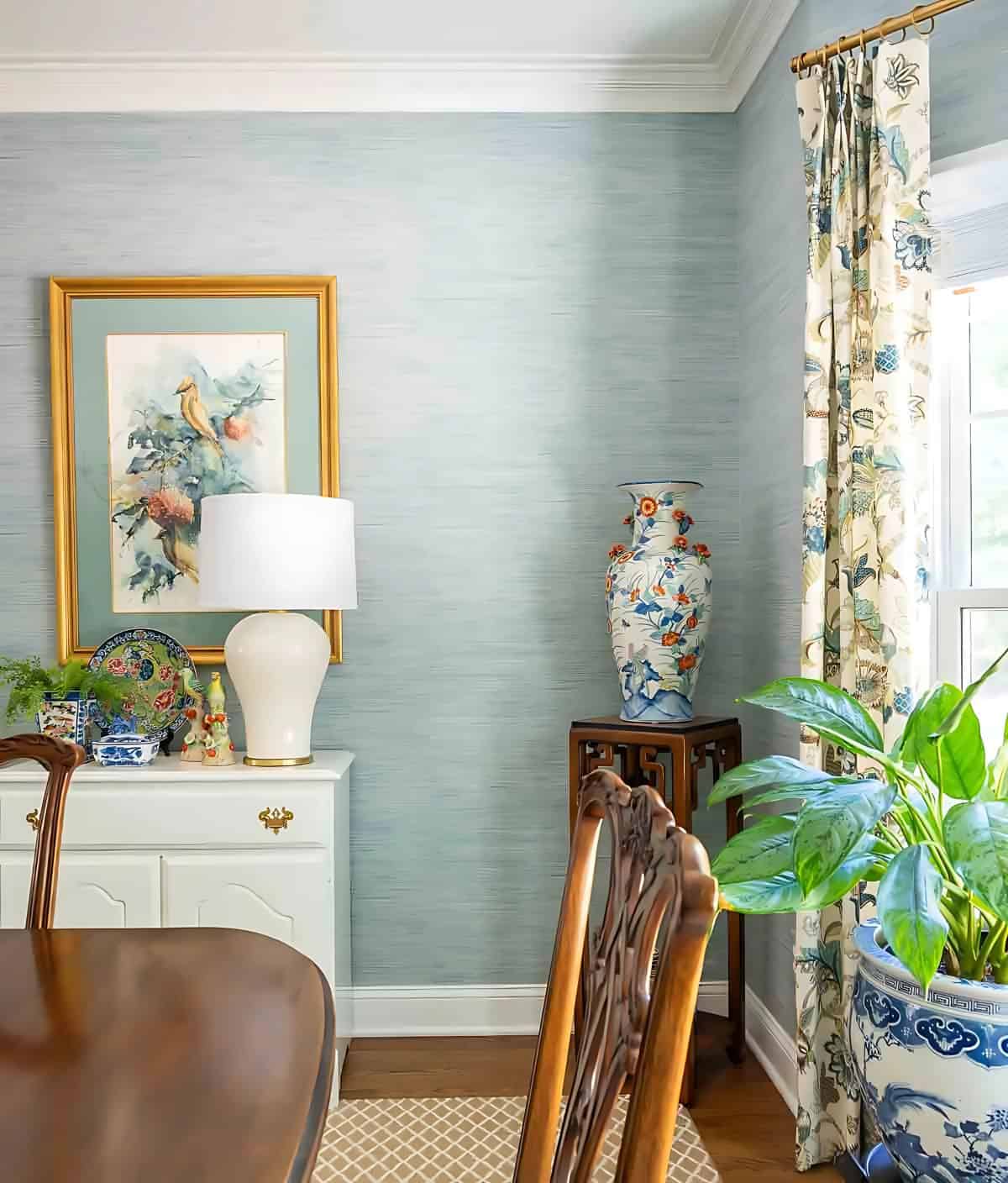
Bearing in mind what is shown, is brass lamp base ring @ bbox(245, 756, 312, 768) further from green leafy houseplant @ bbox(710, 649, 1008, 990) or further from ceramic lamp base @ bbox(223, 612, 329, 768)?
green leafy houseplant @ bbox(710, 649, 1008, 990)

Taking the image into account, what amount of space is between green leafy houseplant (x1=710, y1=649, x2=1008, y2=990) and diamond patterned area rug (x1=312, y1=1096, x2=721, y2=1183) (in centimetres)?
98

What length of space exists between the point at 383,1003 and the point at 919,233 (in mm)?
2489

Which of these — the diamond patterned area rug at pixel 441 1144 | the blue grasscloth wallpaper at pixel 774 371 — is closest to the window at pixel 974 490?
the blue grasscloth wallpaper at pixel 774 371

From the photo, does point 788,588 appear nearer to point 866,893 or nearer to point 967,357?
point 967,357

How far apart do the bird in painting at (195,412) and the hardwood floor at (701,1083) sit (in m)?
1.80

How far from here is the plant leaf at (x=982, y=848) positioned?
1287mm

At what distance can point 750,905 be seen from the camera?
1.49 m

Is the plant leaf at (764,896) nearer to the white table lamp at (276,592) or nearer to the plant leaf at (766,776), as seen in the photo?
the plant leaf at (766,776)

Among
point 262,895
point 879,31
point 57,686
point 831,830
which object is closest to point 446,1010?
point 262,895

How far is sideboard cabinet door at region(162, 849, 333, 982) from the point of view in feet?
8.39

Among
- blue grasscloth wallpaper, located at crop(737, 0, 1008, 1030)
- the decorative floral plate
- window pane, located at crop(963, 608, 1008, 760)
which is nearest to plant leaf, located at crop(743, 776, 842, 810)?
window pane, located at crop(963, 608, 1008, 760)

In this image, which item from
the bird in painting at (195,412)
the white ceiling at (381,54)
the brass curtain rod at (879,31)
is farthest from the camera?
the bird in painting at (195,412)

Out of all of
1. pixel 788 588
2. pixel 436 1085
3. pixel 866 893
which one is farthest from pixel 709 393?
pixel 436 1085

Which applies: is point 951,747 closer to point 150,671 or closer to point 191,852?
point 191,852
